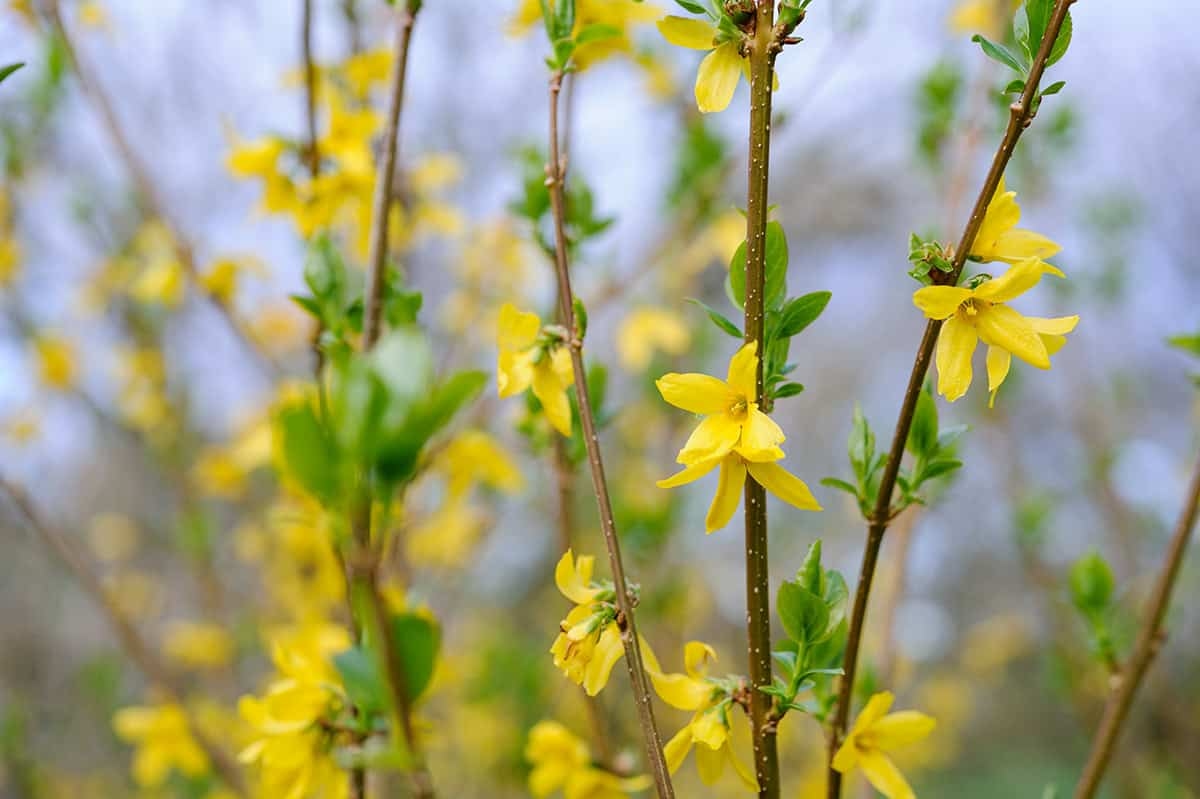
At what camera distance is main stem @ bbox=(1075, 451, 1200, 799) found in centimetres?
66

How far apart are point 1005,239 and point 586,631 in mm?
346

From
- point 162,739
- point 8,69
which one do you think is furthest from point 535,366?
point 162,739

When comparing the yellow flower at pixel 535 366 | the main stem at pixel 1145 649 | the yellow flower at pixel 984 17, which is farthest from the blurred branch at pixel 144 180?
the yellow flower at pixel 984 17

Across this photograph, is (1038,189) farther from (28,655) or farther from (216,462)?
(28,655)

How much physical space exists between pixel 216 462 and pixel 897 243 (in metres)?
4.63

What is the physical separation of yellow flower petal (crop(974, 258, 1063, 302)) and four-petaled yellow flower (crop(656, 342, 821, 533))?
0.14m

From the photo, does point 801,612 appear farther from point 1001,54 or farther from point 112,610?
point 112,610

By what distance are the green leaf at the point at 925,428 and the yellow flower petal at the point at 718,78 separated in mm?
235

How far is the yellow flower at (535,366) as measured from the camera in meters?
0.60

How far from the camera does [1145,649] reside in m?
0.70

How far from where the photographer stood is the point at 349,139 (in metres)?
0.95

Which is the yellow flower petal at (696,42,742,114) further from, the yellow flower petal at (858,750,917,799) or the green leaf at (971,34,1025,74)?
the yellow flower petal at (858,750,917,799)

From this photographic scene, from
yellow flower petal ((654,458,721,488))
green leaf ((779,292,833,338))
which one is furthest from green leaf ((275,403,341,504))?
green leaf ((779,292,833,338))

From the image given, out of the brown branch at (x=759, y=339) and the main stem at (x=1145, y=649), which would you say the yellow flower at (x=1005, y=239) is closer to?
the brown branch at (x=759, y=339)
